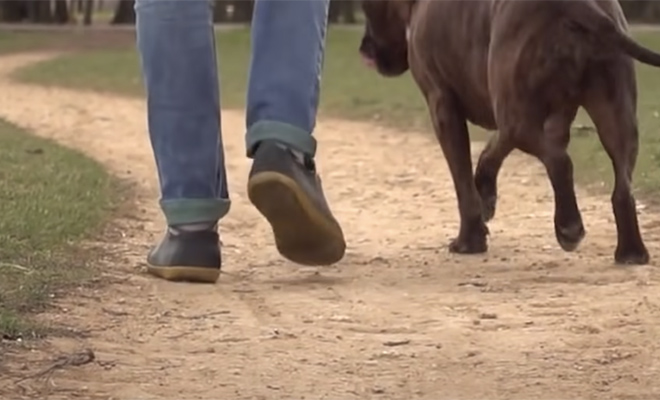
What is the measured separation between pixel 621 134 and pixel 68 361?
1.76 m

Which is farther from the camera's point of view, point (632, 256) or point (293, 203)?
point (632, 256)

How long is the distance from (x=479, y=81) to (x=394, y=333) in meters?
1.45

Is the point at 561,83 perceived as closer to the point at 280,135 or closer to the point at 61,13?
the point at 280,135

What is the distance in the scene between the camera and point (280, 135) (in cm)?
315

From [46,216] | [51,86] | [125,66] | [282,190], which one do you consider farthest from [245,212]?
[125,66]

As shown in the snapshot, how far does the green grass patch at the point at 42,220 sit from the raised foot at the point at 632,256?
131 cm

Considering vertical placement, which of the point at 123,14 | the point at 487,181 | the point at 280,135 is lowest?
the point at 123,14

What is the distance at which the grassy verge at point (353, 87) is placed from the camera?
662 cm

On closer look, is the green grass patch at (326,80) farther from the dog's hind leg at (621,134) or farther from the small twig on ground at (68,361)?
the small twig on ground at (68,361)

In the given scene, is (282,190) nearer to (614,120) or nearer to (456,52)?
(614,120)

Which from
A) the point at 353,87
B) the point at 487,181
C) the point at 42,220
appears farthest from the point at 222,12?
the point at 42,220

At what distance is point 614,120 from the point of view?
3.80 metres

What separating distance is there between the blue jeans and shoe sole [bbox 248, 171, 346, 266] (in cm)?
11

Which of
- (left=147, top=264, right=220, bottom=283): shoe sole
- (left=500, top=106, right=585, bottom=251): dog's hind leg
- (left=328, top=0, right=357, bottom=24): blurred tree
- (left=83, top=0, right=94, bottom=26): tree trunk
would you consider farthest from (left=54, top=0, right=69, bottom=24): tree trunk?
(left=147, top=264, right=220, bottom=283): shoe sole
